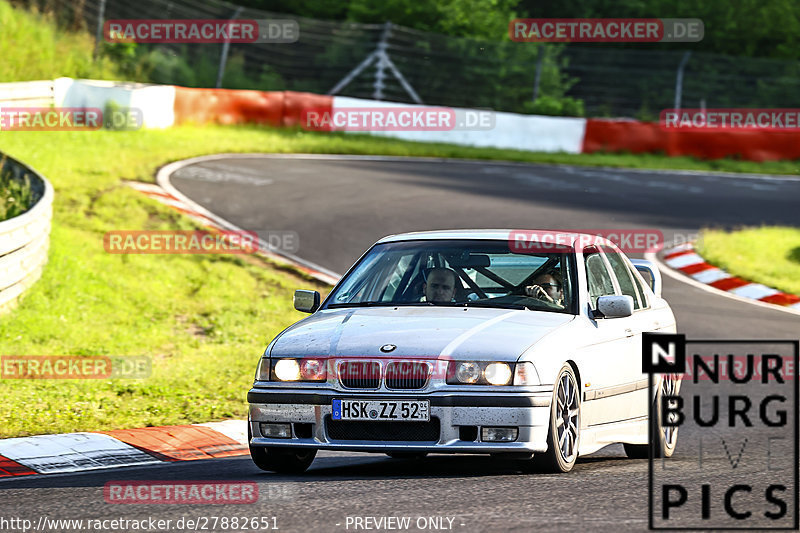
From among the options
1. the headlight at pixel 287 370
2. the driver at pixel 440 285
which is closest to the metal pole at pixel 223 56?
the driver at pixel 440 285

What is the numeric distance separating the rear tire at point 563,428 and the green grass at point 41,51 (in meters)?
23.4

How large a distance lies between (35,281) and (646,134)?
68.0 ft

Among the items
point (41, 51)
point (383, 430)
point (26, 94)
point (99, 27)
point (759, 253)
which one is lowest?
point (759, 253)

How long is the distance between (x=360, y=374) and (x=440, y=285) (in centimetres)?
125

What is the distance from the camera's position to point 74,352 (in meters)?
11.8

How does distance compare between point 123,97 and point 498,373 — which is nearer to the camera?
point 498,373

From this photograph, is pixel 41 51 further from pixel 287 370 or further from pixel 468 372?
pixel 468 372

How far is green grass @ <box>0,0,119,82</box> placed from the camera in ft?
95.5

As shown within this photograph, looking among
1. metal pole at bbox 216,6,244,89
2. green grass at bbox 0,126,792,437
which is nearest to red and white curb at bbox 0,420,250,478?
green grass at bbox 0,126,792,437

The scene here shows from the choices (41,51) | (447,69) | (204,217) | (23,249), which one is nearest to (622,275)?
(23,249)

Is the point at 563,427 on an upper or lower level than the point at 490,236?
lower

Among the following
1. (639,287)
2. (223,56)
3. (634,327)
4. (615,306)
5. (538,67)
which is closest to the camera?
(615,306)

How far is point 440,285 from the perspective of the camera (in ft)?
25.1

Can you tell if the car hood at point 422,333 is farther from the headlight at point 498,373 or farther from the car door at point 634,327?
the car door at point 634,327
